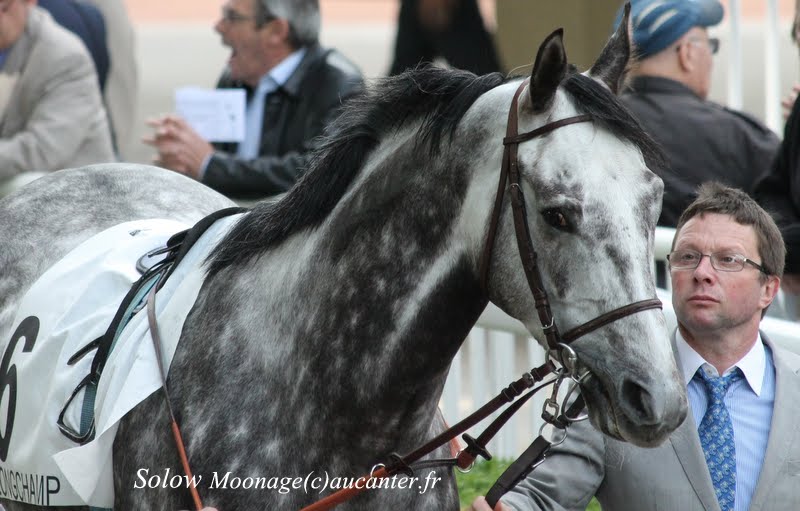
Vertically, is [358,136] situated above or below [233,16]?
above

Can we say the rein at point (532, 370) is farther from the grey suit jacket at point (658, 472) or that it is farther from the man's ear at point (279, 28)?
the man's ear at point (279, 28)

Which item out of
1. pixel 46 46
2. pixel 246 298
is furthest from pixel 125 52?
pixel 246 298

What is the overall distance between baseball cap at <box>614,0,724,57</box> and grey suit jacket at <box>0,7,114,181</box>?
3.01 meters

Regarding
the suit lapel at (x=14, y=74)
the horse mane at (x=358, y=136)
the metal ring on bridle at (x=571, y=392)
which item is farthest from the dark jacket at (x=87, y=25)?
the metal ring on bridle at (x=571, y=392)

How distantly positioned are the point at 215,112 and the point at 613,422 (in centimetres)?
407

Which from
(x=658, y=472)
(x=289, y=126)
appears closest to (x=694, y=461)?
(x=658, y=472)

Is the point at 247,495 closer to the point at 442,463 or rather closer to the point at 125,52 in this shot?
the point at 442,463

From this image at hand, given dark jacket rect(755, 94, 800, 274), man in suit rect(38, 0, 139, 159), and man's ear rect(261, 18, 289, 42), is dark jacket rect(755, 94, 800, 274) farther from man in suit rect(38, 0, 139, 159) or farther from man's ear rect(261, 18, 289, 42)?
man in suit rect(38, 0, 139, 159)

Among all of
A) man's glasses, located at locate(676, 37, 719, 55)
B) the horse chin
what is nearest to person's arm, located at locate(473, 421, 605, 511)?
the horse chin

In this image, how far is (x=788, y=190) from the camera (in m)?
4.95

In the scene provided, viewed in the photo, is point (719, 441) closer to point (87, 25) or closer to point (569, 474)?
point (569, 474)

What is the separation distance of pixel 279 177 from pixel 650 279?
3.64 m

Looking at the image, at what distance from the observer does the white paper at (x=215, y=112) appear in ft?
21.1

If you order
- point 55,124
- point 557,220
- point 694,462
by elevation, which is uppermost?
point 557,220
